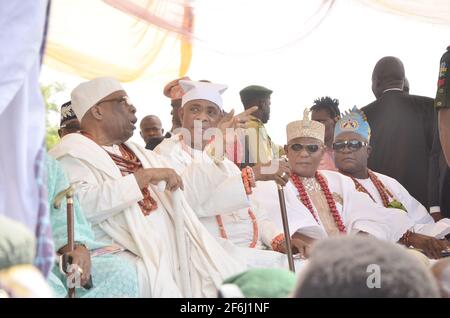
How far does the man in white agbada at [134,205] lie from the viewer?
478cm

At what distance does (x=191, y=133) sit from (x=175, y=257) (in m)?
1.25

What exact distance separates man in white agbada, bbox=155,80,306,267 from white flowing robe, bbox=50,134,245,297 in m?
0.27

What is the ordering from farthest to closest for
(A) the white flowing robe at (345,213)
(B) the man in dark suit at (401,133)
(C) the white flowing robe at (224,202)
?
(B) the man in dark suit at (401,133) → (A) the white flowing robe at (345,213) → (C) the white flowing robe at (224,202)

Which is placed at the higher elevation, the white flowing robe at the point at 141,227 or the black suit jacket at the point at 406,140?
the black suit jacket at the point at 406,140

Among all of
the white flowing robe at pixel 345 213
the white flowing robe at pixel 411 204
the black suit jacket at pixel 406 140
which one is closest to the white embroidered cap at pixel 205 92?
the white flowing robe at pixel 345 213

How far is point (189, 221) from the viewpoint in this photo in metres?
5.02

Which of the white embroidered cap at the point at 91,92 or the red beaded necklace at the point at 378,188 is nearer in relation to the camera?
the white embroidered cap at the point at 91,92

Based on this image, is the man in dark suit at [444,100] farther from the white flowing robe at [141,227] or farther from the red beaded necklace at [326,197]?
the white flowing robe at [141,227]

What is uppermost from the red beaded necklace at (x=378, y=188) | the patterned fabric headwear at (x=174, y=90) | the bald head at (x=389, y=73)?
the bald head at (x=389, y=73)

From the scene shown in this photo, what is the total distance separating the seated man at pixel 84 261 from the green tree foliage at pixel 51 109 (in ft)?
8.17

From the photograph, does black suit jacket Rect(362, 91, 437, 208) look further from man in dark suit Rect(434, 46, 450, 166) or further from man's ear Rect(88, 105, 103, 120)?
man's ear Rect(88, 105, 103, 120)

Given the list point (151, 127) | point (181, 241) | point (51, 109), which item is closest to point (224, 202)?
point (181, 241)

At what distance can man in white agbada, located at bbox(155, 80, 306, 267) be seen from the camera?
17.4ft
